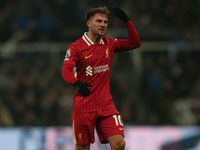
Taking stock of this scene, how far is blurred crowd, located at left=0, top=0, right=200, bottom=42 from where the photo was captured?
10.3 metres

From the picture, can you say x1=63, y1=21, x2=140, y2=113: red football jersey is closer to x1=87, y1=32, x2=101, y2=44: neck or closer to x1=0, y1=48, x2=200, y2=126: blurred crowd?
x1=87, y1=32, x2=101, y2=44: neck

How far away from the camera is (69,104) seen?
9109 millimetres

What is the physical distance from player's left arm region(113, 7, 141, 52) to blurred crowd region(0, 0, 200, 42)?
197 inches

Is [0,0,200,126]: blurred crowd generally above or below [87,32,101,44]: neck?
below

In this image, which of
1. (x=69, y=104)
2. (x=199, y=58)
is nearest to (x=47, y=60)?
(x=69, y=104)

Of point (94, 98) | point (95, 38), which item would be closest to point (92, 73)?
point (94, 98)

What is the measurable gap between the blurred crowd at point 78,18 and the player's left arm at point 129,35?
5.00m

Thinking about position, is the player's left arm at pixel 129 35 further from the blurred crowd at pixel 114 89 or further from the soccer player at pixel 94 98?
the blurred crowd at pixel 114 89

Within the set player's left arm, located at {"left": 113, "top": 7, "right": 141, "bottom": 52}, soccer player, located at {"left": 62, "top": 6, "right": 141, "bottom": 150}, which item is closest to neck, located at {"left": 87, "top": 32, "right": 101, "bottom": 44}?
soccer player, located at {"left": 62, "top": 6, "right": 141, "bottom": 150}

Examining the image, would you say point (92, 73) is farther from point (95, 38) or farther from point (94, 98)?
point (95, 38)

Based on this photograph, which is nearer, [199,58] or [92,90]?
[92,90]

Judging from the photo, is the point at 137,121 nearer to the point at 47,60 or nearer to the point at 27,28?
the point at 47,60

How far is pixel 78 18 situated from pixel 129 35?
6.32 metres

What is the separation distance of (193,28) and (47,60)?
4461 millimetres
